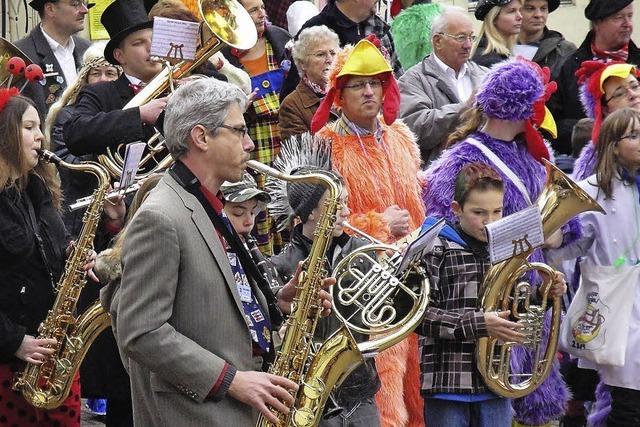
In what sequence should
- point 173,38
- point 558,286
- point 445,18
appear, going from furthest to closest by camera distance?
1. point 445,18
2. point 173,38
3. point 558,286

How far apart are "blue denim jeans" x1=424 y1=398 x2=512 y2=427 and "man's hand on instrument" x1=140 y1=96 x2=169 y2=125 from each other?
2021 mm

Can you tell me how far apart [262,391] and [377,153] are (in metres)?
3.13

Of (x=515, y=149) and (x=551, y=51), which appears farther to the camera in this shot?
(x=551, y=51)

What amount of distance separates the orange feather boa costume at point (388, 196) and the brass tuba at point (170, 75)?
29.7 inches

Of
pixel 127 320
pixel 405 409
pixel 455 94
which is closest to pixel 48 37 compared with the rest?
pixel 455 94

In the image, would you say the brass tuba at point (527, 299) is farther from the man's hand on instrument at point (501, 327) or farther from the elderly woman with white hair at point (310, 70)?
the elderly woman with white hair at point (310, 70)

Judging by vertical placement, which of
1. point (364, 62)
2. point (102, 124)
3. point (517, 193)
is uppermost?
point (102, 124)

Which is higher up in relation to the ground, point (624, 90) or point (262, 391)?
point (262, 391)

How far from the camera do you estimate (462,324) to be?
6.82m

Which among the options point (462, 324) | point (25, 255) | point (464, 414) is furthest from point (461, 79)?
point (25, 255)

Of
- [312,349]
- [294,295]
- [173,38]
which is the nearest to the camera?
[294,295]

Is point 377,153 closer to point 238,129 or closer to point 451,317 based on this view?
point 451,317

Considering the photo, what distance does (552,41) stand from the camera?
1089cm

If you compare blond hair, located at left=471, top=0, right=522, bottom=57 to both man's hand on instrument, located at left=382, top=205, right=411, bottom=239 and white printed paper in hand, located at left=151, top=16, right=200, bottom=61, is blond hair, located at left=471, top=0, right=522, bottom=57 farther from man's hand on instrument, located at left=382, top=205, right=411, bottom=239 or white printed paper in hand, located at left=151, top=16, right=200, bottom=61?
Answer: white printed paper in hand, located at left=151, top=16, right=200, bottom=61
